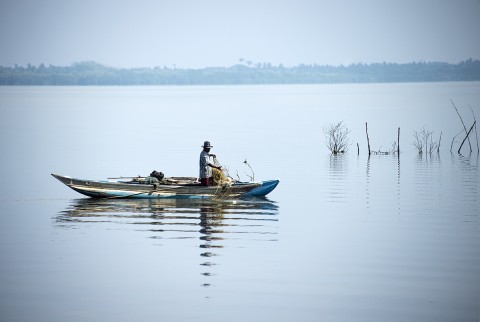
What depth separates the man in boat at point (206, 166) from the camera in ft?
84.8

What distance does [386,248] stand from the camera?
67.3 ft

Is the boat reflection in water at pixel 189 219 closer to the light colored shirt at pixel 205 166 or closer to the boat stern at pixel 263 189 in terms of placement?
the boat stern at pixel 263 189

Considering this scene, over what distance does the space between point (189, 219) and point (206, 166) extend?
2623 millimetres

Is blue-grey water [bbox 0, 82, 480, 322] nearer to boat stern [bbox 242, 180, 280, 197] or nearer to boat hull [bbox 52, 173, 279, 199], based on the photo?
boat hull [bbox 52, 173, 279, 199]

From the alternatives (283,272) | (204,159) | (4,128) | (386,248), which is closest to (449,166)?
(204,159)

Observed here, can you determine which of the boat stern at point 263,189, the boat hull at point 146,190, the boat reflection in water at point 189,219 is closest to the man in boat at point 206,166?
the boat hull at point 146,190

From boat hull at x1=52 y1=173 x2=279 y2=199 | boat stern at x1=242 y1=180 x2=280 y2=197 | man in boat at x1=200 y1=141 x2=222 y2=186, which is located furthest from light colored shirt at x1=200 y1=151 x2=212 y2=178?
boat stern at x1=242 y1=180 x2=280 y2=197

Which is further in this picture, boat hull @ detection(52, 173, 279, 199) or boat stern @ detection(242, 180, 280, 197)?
boat stern @ detection(242, 180, 280, 197)

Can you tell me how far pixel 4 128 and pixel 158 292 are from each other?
51183 millimetres

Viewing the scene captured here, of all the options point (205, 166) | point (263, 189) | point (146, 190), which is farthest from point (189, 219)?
point (263, 189)

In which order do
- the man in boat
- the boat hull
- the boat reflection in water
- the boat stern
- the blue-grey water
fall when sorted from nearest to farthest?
the blue-grey water → the boat reflection in water → the man in boat → the boat hull → the boat stern

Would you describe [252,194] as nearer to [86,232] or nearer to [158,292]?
[86,232]

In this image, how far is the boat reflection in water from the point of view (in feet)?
70.5

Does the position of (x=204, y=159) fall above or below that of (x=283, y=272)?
above
